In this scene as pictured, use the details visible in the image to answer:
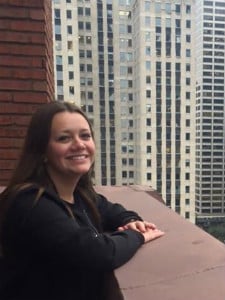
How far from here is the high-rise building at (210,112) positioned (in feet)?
201

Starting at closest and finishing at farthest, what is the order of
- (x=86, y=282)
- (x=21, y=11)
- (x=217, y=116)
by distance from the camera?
1. (x=86, y=282)
2. (x=21, y=11)
3. (x=217, y=116)

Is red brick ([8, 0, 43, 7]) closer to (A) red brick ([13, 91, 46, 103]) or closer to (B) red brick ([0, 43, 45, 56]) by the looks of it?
(B) red brick ([0, 43, 45, 56])

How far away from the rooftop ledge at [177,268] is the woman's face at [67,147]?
0.39m

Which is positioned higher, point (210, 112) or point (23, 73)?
point (23, 73)

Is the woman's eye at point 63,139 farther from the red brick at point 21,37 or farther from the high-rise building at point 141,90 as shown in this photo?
the high-rise building at point 141,90

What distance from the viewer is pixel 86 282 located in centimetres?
122

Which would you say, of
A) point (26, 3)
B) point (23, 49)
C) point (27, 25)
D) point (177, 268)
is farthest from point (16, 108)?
point (177, 268)

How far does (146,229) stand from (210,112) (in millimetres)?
62146

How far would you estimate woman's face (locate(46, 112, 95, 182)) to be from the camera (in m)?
1.42

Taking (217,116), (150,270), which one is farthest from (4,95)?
(217,116)

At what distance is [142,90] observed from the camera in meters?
45.1

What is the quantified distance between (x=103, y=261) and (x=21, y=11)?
2.31m

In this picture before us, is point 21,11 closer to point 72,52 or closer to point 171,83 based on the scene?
point 72,52

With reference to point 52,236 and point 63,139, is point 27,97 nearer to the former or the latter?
point 63,139
